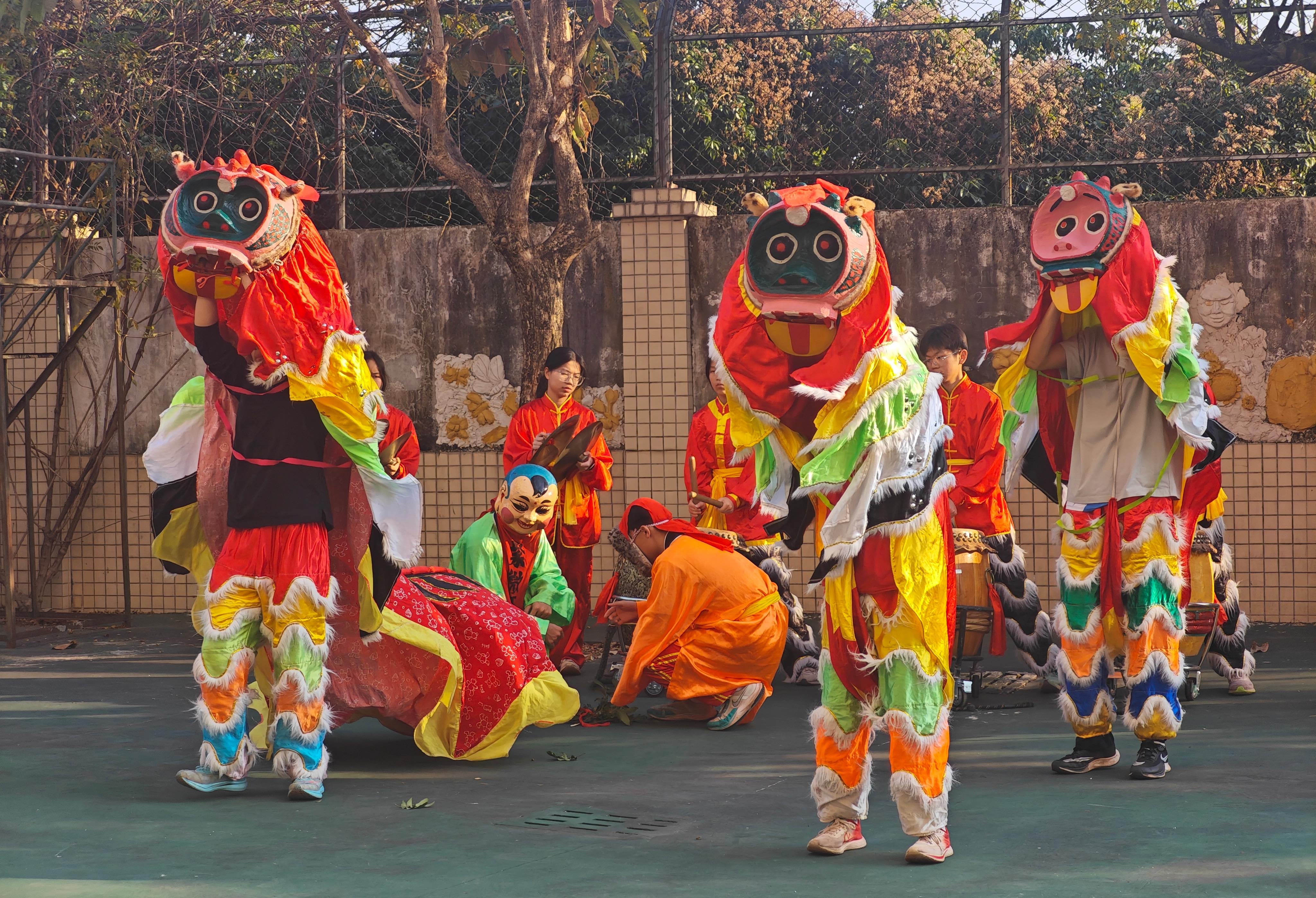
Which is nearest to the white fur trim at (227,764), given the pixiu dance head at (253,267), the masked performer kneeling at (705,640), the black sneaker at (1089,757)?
the pixiu dance head at (253,267)

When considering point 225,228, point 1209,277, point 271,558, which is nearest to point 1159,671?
point 271,558

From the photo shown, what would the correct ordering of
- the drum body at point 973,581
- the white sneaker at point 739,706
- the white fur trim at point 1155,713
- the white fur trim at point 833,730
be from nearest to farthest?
the white fur trim at point 833,730
the white fur trim at point 1155,713
the white sneaker at point 739,706
the drum body at point 973,581

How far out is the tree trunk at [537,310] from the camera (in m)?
8.49

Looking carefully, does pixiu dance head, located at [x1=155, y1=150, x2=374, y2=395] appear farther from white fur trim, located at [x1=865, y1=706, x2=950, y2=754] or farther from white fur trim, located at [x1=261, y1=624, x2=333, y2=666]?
white fur trim, located at [x1=865, y1=706, x2=950, y2=754]

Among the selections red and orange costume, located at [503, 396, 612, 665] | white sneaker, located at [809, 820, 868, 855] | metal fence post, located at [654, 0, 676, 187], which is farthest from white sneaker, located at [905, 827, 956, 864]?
metal fence post, located at [654, 0, 676, 187]

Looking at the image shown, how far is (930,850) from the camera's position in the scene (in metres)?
4.14

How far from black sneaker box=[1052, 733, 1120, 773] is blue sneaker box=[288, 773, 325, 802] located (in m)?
2.67

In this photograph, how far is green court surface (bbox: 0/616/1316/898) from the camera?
4.05 m

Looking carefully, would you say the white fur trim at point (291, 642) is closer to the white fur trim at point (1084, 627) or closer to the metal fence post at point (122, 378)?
the white fur trim at point (1084, 627)

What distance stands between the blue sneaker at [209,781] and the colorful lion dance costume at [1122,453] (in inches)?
119

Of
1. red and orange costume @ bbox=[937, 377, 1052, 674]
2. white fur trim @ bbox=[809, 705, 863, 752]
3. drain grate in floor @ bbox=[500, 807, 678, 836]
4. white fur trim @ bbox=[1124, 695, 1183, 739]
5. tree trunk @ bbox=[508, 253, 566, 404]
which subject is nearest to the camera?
white fur trim @ bbox=[809, 705, 863, 752]

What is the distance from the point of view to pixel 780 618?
260 inches

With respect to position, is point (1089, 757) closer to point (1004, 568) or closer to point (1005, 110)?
point (1004, 568)

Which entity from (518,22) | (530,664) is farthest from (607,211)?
(530,664)
